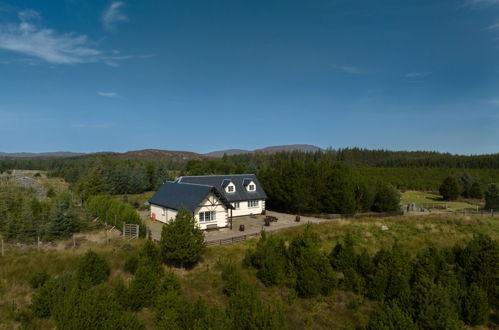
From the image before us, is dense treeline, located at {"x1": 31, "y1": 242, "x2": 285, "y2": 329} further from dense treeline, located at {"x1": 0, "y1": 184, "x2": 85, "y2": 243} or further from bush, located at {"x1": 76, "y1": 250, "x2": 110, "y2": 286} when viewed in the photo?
dense treeline, located at {"x1": 0, "y1": 184, "x2": 85, "y2": 243}

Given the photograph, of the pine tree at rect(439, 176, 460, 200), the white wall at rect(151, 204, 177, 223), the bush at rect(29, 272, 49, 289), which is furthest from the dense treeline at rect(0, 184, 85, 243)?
Answer: the pine tree at rect(439, 176, 460, 200)

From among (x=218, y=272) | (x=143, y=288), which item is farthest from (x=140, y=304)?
(x=218, y=272)

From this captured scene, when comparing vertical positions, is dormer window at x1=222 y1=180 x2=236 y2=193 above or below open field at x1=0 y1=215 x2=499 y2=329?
above

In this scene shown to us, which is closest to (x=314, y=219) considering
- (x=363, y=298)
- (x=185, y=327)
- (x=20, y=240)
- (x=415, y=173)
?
(x=363, y=298)

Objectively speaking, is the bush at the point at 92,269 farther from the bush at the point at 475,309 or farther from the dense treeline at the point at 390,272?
the bush at the point at 475,309

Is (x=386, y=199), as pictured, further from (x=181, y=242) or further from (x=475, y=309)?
(x=181, y=242)
